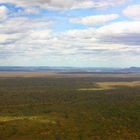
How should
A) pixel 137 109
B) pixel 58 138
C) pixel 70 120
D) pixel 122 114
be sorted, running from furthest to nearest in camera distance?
1. pixel 137 109
2. pixel 122 114
3. pixel 70 120
4. pixel 58 138

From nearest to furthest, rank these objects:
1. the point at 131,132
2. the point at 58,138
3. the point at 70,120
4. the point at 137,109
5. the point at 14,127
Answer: the point at 58,138
the point at 131,132
the point at 14,127
the point at 70,120
the point at 137,109

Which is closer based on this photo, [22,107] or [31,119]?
[31,119]

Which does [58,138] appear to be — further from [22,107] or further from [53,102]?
[53,102]

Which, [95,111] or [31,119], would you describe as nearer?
[31,119]

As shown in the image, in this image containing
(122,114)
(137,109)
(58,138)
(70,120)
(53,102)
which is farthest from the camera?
(53,102)

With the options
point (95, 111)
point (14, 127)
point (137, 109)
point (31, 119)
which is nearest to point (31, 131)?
point (14, 127)

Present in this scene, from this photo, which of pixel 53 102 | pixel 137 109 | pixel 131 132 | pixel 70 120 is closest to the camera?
pixel 131 132

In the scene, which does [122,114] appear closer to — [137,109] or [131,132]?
[137,109]

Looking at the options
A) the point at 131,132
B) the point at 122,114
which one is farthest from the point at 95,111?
the point at 131,132
